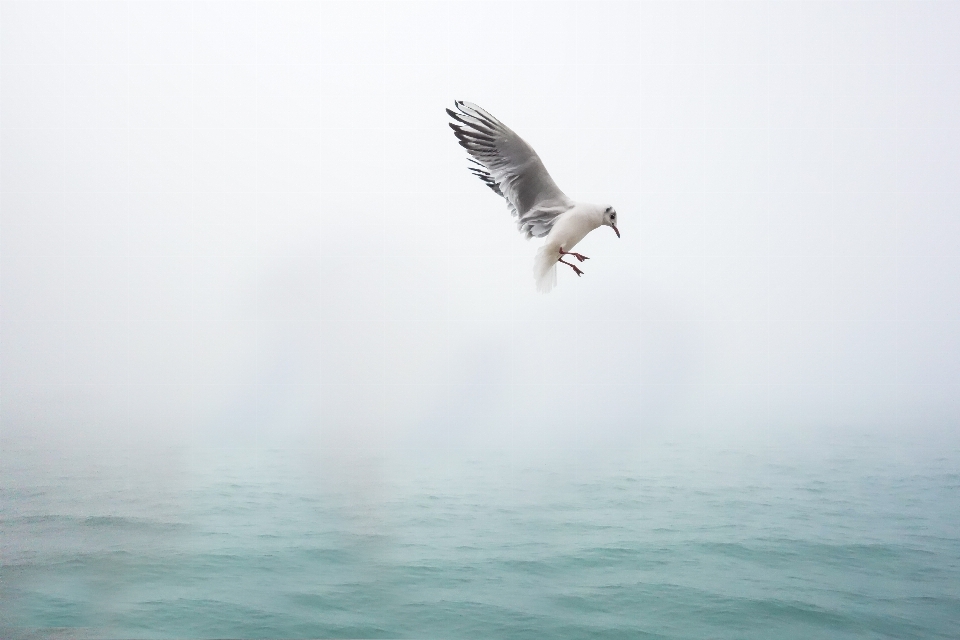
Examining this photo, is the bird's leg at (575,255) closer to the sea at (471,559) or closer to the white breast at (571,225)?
the white breast at (571,225)

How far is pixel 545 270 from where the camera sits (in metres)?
2.03

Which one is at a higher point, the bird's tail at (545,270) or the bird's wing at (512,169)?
the bird's wing at (512,169)

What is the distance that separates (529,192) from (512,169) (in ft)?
0.30

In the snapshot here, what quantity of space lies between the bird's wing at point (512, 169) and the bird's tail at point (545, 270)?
13 centimetres

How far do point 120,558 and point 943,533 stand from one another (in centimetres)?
1144

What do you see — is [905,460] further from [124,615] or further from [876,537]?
[124,615]

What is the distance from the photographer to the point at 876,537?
11.4 metres

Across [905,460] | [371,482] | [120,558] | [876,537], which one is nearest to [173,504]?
[120,558]

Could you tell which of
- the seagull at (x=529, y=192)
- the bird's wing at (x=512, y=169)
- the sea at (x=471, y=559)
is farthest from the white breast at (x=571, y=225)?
the sea at (x=471, y=559)

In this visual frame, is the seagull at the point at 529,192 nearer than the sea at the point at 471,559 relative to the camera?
Yes

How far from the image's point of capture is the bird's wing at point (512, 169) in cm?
198

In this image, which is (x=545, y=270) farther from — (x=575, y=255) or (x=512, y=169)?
(x=512, y=169)

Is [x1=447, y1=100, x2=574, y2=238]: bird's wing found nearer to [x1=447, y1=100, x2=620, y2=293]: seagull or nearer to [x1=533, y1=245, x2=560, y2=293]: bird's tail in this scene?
[x1=447, y1=100, x2=620, y2=293]: seagull

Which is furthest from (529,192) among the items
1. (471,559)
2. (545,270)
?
(471,559)
